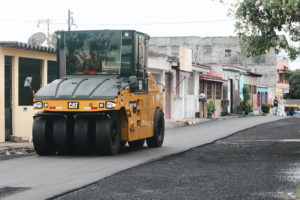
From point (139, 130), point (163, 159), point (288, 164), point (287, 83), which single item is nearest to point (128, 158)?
point (163, 159)

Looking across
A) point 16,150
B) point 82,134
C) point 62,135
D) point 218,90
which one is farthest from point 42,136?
point 218,90

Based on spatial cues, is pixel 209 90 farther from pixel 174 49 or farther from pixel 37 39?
pixel 174 49

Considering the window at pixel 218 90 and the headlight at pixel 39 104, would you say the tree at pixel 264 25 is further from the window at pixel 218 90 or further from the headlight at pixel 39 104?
the window at pixel 218 90

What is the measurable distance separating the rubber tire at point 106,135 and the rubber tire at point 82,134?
240 mm

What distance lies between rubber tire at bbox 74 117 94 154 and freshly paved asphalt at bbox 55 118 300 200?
1886mm

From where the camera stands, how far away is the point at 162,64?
Answer: 1356 inches

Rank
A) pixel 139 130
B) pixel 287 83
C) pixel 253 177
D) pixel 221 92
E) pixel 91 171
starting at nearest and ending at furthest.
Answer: pixel 253 177, pixel 91 171, pixel 139 130, pixel 221 92, pixel 287 83

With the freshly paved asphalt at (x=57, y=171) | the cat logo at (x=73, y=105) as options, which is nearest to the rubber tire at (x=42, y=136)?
the freshly paved asphalt at (x=57, y=171)

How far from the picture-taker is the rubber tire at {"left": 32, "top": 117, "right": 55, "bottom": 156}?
43.9 feet

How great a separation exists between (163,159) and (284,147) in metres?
4.93

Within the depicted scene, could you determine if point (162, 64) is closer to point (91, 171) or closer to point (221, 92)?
point (221, 92)

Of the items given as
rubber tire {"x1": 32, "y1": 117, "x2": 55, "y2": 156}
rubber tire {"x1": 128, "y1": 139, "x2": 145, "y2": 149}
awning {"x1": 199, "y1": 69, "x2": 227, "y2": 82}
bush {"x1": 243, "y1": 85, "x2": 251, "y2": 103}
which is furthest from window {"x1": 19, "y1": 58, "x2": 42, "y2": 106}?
bush {"x1": 243, "y1": 85, "x2": 251, "y2": 103}

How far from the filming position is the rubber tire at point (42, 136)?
13367mm

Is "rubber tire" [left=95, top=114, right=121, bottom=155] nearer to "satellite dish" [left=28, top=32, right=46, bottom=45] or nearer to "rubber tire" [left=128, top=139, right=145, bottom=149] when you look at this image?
"rubber tire" [left=128, top=139, right=145, bottom=149]
